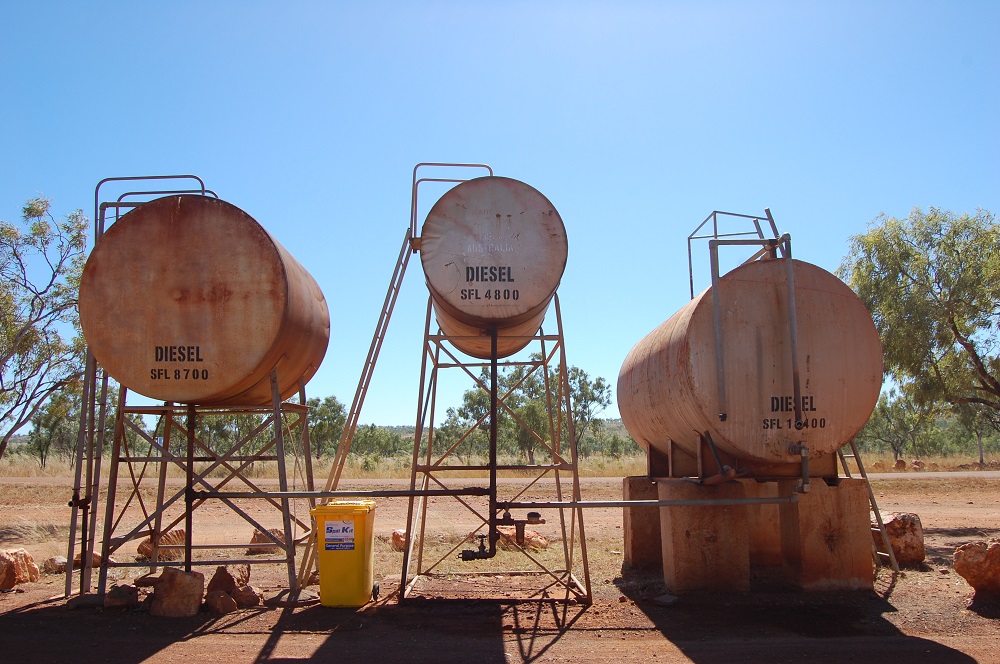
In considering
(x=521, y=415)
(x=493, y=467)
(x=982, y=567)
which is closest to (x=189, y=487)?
(x=493, y=467)

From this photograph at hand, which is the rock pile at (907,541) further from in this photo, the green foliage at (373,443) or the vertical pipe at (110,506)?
the green foliage at (373,443)

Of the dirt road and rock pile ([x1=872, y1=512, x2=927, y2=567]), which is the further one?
rock pile ([x1=872, y1=512, x2=927, y2=567])

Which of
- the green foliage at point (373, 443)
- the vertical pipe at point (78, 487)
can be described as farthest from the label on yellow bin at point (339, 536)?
the green foliage at point (373, 443)

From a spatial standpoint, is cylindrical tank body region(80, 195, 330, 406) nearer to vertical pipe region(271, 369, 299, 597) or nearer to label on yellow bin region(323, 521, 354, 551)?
vertical pipe region(271, 369, 299, 597)

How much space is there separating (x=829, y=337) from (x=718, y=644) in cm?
336

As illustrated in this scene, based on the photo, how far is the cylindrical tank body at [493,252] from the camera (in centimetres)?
773

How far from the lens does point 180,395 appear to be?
7.73 m

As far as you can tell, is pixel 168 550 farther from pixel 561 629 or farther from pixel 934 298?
pixel 934 298

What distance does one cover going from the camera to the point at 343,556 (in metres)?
7.83

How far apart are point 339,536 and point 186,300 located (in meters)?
3.01

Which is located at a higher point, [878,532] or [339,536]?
[339,536]

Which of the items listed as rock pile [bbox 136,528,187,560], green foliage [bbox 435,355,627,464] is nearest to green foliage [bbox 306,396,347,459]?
green foliage [bbox 435,355,627,464]

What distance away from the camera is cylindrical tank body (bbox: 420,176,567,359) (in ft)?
25.4

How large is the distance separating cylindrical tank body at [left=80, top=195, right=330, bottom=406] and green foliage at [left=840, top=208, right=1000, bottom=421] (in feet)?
42.1
